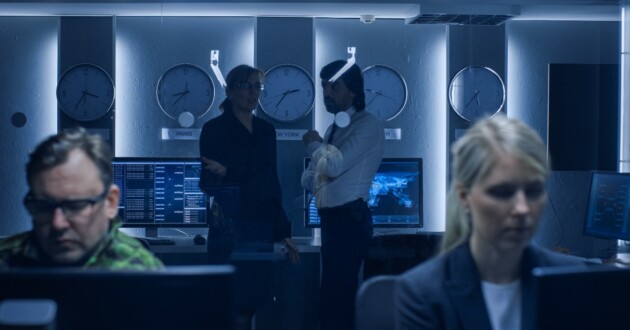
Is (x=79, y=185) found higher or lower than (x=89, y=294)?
higher

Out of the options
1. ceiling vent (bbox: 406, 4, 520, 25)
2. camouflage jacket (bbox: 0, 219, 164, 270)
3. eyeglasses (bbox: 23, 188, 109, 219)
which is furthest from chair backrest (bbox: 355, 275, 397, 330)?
ceiling vent (bbox: 406, 4, 520, 25)

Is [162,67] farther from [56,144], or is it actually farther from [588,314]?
[588,314]

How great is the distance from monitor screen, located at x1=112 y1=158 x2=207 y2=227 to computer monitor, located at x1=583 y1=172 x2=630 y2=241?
7.37 feet

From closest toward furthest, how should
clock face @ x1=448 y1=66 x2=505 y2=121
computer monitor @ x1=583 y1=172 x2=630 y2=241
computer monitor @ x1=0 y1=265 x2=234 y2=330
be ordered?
computer monitor @ x1=0 y1=265 x2=234 y2=330 → computer monitor @ x1=583 y1=172 x2=630 y2=241 → clock face @ x1=448 y1=66 x2=505 y2=121

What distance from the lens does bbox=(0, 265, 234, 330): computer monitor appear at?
1227 mm

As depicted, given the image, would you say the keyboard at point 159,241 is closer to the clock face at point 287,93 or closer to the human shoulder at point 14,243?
the clock face at point 287,93

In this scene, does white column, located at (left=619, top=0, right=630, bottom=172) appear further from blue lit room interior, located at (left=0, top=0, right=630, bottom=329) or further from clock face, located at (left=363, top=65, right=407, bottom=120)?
clock face, located at (left=363, top=65, right=407, bottom=120)

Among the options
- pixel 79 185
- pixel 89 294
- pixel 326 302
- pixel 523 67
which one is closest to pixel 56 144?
pixel 79 185

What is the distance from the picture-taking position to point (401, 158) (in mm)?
5176

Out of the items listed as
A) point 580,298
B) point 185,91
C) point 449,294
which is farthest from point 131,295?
point 185,91

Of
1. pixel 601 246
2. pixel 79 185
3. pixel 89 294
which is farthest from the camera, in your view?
pixel 601 246

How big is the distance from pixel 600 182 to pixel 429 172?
979 millimetres

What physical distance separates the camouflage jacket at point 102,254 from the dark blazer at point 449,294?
1.80 feet

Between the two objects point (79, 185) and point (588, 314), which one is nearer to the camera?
point (588, 314)
